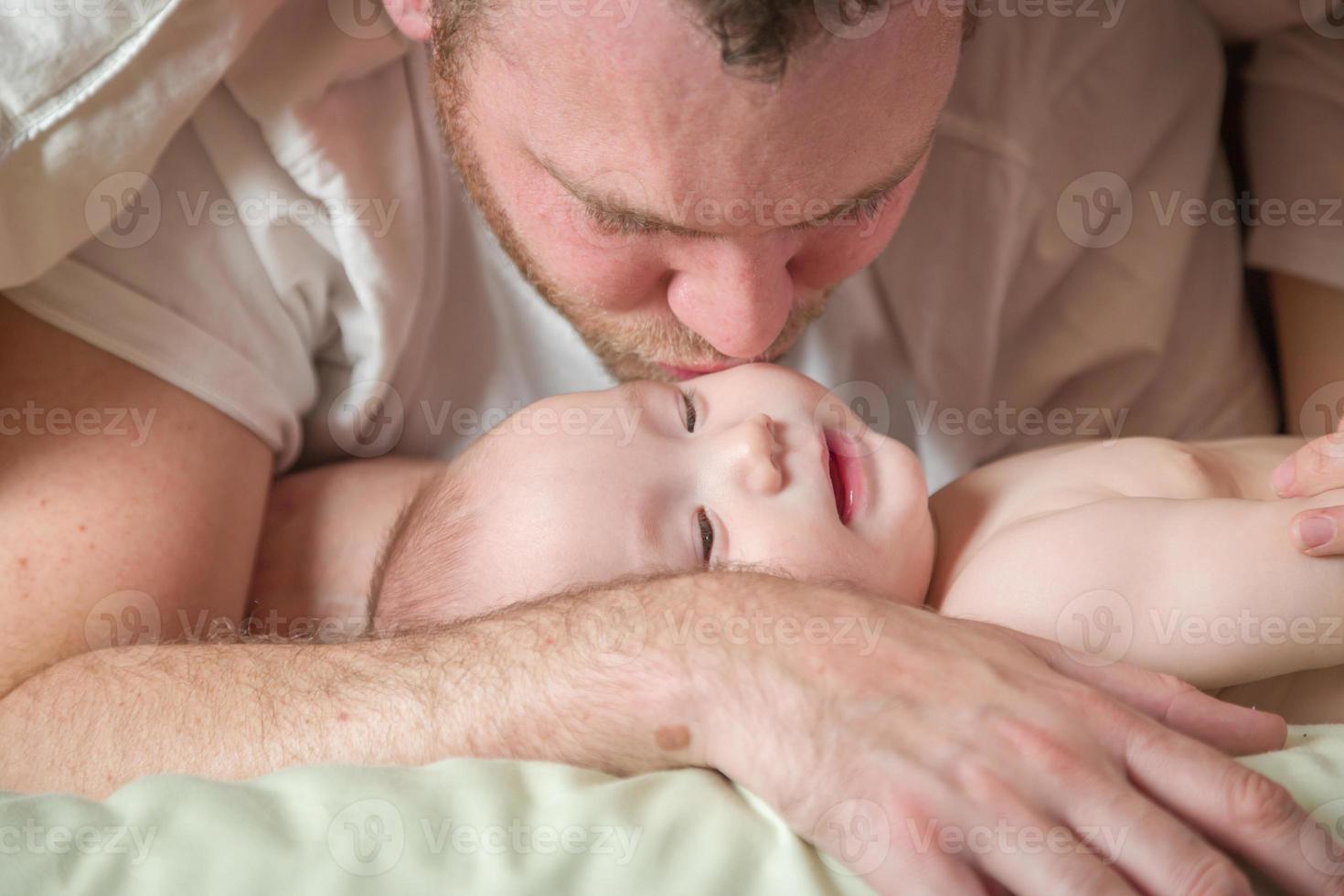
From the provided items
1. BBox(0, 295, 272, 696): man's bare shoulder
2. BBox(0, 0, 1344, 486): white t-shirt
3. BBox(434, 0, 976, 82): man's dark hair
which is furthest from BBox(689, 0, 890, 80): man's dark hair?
BBox(0, 295, 272, 696): man's bare shoulder

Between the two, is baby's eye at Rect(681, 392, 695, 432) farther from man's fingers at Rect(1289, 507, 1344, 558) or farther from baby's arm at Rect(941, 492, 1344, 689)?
man's fingers at Rect(1289, 507, 1344, 558)

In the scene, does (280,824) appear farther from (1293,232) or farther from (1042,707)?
(1293,232)

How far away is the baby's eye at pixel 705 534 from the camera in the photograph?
106 centimetres

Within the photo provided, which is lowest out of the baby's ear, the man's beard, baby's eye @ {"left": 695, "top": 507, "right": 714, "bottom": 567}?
baby's eye @ {"left": 695, "top": 507, "right": 714, "bottom": 567}

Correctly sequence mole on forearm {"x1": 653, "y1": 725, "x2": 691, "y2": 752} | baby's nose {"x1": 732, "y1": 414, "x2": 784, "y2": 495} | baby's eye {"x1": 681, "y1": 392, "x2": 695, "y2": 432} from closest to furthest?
1. mole on forearm {"x1": 653, "y1": 725, "x2": 691, "y2": 752}
2. baby's nose {"x1": 732, "y1": 414, "x2": 784, "y2": 495}
3. baby's eye {"x1": 681, "y1": 392, "x2": 695, "y2": 432}

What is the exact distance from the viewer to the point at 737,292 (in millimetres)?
1022

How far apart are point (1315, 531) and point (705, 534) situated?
52cm

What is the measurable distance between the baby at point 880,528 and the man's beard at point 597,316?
0.05m

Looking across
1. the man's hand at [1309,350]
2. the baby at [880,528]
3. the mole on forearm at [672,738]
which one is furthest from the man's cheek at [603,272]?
the man's hand at [1309,350]

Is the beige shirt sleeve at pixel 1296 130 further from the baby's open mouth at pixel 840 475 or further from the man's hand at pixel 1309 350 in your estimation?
the baby's open mouth at pixel 840 475

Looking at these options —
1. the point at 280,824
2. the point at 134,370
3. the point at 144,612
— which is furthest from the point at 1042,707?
the point at 134,370

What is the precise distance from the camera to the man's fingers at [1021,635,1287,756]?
79 centimetres

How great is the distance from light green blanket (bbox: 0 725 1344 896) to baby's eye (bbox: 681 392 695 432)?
0.45 meters

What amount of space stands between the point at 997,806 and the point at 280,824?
47 centimetres
